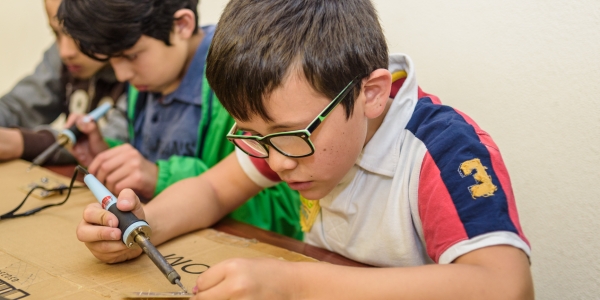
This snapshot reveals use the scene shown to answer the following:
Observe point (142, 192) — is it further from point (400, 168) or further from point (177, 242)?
point (400, 168)

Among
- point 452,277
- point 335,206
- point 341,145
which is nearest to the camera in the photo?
point 452,277

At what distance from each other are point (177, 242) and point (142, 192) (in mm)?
251

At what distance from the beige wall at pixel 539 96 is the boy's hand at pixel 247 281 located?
516mm

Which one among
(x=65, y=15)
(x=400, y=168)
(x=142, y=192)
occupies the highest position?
(x=65, y=15)

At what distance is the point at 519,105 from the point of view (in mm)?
900

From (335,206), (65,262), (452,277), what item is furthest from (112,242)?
(452,277)

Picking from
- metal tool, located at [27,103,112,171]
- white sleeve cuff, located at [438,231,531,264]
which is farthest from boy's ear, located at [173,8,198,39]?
white sleeve cuff, located at [438,231,531,264]

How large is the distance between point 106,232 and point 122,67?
0.48 m

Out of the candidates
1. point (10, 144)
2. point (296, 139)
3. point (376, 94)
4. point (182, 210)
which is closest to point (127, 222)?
point (182, 210)

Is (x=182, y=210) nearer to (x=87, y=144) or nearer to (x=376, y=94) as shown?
(x=376, y=94)

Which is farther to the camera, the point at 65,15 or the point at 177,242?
the point at 65,15

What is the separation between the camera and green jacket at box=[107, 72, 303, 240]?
43.7 inches

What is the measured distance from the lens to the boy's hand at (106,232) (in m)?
0.71

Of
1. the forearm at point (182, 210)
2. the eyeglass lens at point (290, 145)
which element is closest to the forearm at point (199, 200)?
the forearm at point (182, 210)
